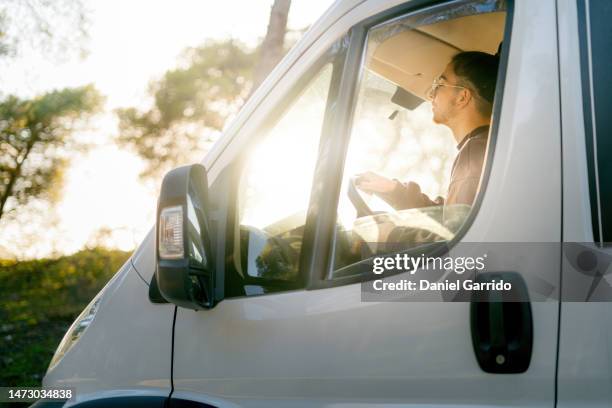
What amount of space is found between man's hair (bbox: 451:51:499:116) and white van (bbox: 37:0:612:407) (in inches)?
4.2

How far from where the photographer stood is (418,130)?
2561mm

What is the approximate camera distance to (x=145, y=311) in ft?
6.88

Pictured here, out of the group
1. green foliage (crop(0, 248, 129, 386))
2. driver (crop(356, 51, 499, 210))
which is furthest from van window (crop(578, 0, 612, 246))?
green foliage (crop(0, 248, 129, 386))

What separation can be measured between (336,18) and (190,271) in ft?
2.76

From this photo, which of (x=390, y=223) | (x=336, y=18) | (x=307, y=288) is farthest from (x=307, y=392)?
(x=336, y=18)

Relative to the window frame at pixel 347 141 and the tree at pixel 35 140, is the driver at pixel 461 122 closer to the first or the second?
the window frame at pixel 347 141

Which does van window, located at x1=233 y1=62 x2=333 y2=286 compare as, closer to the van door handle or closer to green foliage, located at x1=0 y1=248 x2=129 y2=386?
the van door handle

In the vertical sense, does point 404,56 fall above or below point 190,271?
above

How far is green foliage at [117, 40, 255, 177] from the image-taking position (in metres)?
15.4

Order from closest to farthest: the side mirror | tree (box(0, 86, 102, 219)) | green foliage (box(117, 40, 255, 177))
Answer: the side mirror → tree (box(0, 86, 102, 219)) → green foliage (box(117, 40, 255, 177))

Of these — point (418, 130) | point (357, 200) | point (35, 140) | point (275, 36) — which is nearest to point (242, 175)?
point (357, 200)

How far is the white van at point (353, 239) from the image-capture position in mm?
1542

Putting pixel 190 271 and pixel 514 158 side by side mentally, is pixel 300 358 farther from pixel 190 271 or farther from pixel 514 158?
pixel 514 158

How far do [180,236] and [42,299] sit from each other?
8.45 m
